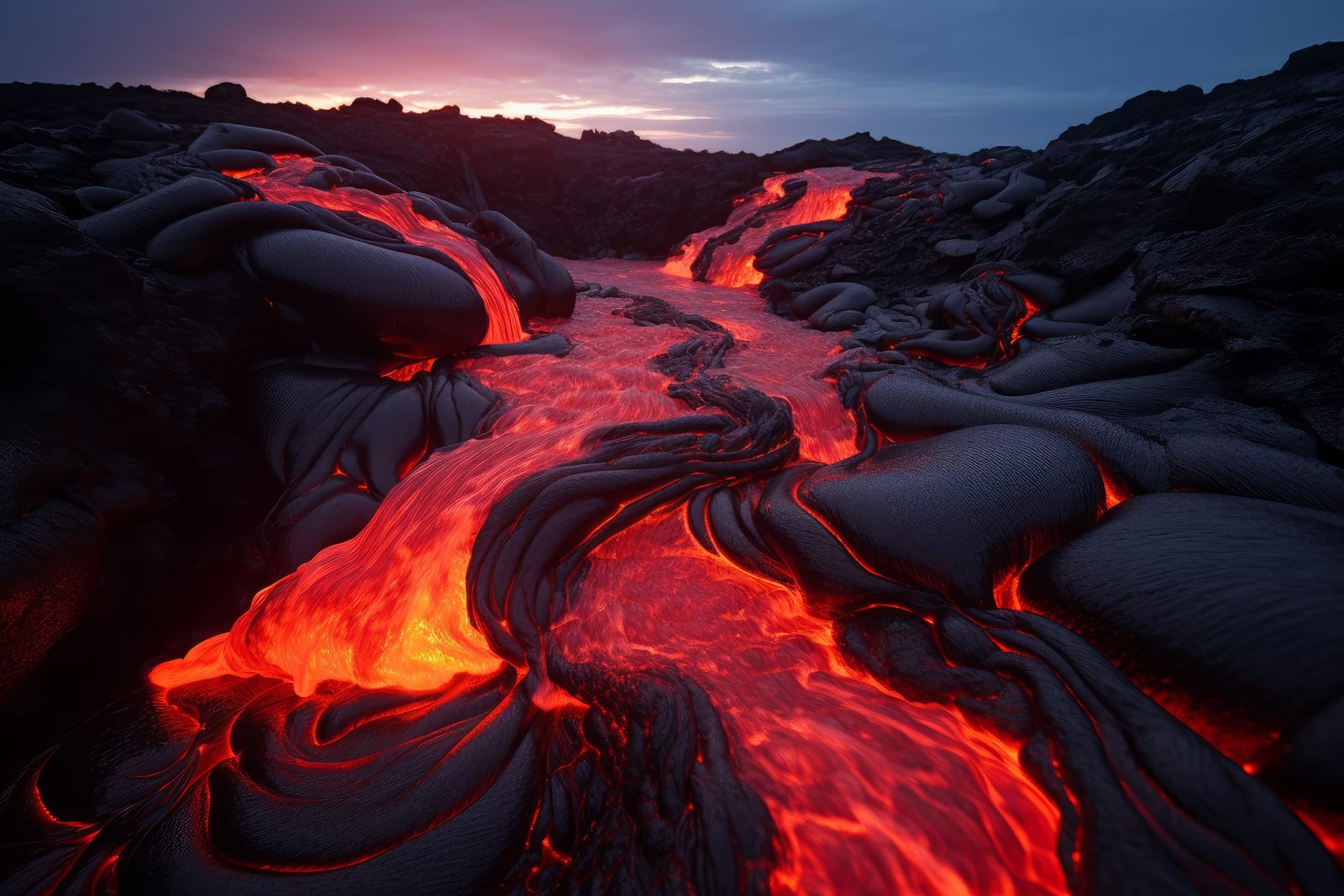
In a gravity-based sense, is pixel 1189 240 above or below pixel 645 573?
above

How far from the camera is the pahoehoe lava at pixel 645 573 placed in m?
1.24

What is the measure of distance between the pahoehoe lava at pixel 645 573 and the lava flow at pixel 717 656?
12 mm

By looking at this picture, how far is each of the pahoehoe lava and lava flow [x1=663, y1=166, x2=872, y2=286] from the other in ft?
16.6

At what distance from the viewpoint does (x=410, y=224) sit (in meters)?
4.54

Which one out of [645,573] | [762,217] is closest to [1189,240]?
[645,573]

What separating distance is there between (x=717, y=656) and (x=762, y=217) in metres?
9.20

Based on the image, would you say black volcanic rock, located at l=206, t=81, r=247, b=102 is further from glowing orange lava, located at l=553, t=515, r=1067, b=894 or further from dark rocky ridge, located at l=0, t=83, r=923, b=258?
glowing orange lava, located at l=553, t=515, r=1067, b=894

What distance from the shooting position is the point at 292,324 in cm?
305

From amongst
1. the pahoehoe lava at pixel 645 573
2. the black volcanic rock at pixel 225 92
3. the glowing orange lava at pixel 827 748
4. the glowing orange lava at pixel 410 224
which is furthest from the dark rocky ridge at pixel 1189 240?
the black volcanic rock at pixel 225 92

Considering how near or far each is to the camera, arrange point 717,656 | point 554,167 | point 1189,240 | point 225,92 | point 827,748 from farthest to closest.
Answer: point 554,167 < point 225,92 < point 1189,240 < point 717,656 < point 827,748

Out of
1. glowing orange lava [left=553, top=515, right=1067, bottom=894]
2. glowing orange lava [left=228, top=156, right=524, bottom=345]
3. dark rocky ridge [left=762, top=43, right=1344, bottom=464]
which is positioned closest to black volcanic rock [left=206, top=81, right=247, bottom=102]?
glowing orange lava [left=228, top=156, right=524, bottom=345]

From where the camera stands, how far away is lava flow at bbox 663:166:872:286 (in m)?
8.63

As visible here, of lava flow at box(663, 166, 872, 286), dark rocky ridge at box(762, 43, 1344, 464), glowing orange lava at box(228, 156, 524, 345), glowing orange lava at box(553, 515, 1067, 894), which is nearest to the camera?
glowing orange lava at box(553, 515, 1067, 894)

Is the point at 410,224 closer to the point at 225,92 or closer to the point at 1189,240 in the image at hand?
→ the point at 1189,240
